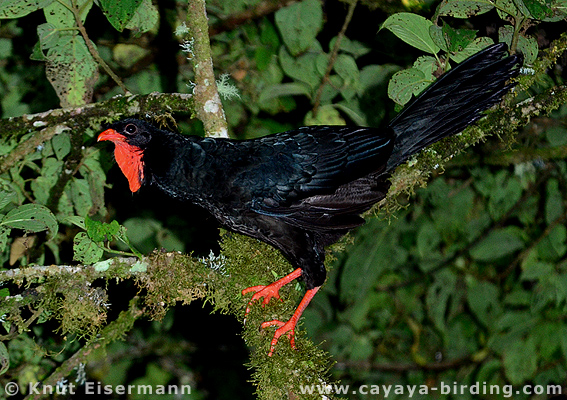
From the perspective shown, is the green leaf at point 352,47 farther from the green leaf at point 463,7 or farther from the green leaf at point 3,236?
the green leaf at point 3,236

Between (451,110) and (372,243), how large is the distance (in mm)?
2241

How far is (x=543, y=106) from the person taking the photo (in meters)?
2.93

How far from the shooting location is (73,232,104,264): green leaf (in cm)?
254

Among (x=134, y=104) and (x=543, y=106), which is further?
(x=134, y=104)

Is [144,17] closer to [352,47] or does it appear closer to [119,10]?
[119,10]

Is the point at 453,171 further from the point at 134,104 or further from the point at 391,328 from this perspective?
the point at 134,104

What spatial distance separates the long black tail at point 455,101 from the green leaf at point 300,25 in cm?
109

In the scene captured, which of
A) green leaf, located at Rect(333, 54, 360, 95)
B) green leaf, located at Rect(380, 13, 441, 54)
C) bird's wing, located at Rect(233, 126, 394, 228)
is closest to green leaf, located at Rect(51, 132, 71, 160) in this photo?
bird's wing, located at Rect(233, 126, 394, 228)

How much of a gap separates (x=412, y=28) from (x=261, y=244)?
57.3 inches

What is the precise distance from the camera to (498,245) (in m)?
5.05

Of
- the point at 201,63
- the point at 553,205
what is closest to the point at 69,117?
the point at 201,63

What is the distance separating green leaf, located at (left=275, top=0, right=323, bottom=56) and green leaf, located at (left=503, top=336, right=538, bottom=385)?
3.38m

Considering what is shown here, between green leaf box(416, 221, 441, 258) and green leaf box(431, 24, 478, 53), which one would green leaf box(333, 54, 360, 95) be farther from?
green leaf box(416, 221, 441, 258)

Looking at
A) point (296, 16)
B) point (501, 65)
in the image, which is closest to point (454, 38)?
point (501, 65)
